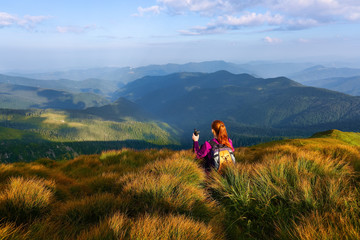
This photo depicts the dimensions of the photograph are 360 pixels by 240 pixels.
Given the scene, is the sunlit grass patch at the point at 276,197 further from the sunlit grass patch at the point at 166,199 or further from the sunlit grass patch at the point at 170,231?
the sunlit grass patch at the point at 170,231

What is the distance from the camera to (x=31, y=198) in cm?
425

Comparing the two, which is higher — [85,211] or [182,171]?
[85,211]

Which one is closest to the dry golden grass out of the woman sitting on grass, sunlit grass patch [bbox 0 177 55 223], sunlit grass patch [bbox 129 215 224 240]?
sunlit grass patch [bbox 129 215 224 240]

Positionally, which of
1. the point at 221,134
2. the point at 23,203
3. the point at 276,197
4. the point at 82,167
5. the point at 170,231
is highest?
the point at 221,134

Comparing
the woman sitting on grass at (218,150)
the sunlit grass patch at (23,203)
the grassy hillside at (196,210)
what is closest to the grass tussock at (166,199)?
the grassy hillside at (196,210)

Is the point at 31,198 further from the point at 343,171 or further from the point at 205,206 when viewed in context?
the point at 343,171

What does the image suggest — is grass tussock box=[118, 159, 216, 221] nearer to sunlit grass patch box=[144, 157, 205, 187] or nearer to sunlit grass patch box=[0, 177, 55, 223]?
sunlit grass patch box=[144, 157, 205, 187]

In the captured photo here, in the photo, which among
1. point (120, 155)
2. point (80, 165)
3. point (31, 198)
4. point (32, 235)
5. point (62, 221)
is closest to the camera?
point (32, 235)

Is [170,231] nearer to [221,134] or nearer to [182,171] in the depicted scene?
[182,171]

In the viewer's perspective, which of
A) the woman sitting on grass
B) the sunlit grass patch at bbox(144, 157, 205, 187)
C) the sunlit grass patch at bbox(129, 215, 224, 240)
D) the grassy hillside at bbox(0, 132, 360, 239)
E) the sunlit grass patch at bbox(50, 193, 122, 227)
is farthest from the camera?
the woman sitting on grass

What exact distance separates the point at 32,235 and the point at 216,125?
5907mm

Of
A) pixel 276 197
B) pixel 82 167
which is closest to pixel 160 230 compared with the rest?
pixel 276 197

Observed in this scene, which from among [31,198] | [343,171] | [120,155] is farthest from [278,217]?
[120,155]


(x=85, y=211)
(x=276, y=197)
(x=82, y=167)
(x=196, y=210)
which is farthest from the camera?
(x=82, y=167)
